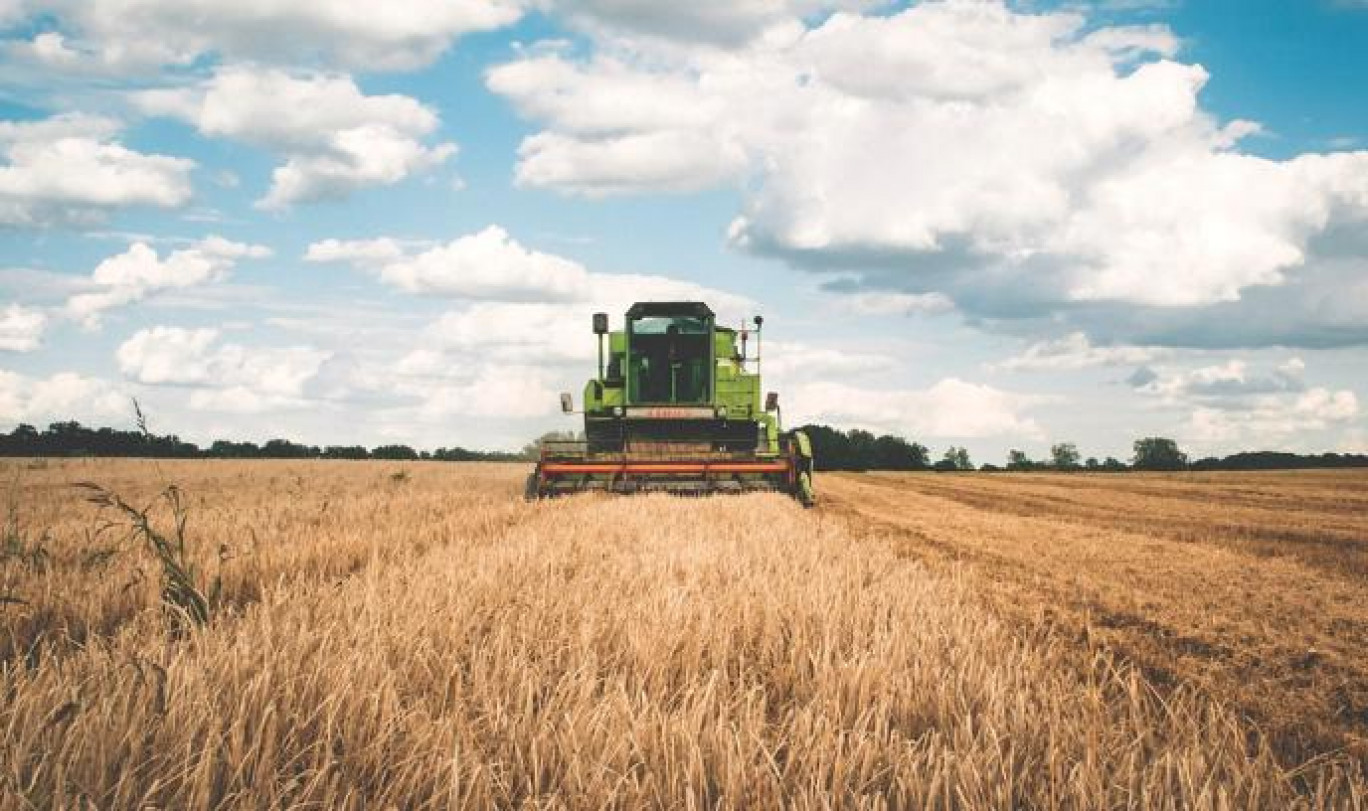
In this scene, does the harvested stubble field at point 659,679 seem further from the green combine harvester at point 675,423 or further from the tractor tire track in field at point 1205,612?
the green combine harvester at point 675,423

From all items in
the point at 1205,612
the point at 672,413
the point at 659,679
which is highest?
the point at 672,413

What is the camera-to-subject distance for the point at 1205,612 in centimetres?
607

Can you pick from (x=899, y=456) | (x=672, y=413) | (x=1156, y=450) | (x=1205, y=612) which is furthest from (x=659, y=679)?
(x=1156, y=450)

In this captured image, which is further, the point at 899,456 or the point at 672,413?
the point at 899,456

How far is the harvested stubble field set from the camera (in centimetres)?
207

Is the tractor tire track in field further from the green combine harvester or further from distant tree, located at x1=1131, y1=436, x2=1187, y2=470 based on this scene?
distant tree, located at x1=1131, y1=436, x2=1187, y2=470

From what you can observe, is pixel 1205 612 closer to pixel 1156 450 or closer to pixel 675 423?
pixel 675 423

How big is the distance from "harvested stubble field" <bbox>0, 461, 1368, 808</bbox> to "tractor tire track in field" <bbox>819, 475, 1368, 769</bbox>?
36 millimetres

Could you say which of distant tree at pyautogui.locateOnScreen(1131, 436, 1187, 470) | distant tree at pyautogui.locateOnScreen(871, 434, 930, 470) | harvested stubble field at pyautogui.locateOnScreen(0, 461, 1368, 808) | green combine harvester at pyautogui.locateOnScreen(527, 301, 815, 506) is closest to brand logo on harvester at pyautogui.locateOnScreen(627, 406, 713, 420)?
green combine harvester at pyautogui.locateOnScreen(527, 301, 815, 506)

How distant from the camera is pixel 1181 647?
513 cm

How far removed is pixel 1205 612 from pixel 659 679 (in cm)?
481

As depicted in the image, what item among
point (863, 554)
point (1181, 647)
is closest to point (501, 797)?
point (1181, 647)

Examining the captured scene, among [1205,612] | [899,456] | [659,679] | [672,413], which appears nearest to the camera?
[659,679]

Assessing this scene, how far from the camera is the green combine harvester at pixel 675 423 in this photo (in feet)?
48.3
